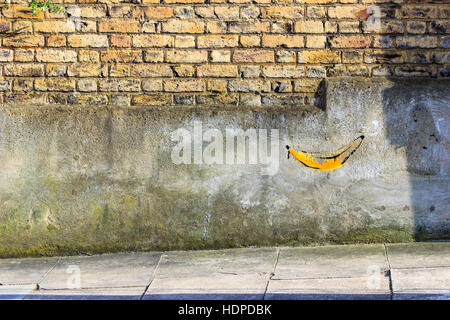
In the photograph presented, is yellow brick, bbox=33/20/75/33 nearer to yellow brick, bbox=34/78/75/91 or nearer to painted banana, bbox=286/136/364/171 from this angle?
yellow brick, bbox=34/78/75/91

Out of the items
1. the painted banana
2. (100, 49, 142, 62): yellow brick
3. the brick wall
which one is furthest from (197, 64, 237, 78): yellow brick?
the painted banana

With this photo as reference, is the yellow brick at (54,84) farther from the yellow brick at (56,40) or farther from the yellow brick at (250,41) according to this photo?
the yellow brick at (250,41)

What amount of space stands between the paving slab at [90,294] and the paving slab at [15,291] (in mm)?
51

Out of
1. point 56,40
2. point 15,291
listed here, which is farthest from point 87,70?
point 15,291

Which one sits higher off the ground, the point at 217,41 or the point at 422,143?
the point at 217,41

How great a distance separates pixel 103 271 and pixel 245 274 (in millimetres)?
1060

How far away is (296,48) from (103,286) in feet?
7.51

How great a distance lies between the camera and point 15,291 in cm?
464

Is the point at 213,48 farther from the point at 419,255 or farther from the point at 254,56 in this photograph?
the point at 419,255

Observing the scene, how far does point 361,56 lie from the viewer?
5219 millimetres

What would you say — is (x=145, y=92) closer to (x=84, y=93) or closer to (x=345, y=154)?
(x=84, y=93)

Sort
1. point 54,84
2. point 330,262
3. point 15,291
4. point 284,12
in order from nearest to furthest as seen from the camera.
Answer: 1. point 15,291
2. point 330,262
3. point 284,12
4. point 54,84

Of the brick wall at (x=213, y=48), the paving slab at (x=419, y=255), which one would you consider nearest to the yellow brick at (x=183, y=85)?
the brick wall at (x=213, y=48)

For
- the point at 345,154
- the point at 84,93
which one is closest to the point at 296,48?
the point at 345,154
